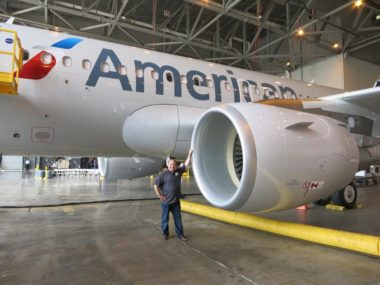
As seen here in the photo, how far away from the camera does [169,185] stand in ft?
15.3

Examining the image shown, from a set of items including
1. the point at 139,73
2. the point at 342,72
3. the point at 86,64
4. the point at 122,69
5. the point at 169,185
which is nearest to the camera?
the point at 169,185

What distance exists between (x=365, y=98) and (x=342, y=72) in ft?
48.5

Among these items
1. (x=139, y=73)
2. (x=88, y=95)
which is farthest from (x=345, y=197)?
(x=88, y=95)

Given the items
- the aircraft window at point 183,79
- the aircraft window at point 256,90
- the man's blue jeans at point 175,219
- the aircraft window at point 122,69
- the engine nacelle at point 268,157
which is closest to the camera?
the engine nacelle at point 268,157

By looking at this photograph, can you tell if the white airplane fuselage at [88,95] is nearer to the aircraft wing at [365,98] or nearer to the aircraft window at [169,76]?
the aircraft window at [169,76]

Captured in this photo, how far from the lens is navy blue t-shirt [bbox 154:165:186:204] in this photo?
461cm

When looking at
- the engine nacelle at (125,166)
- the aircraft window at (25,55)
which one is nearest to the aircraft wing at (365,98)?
the aircraft window at (25,55)

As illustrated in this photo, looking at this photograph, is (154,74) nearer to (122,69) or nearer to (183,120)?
(122,69)

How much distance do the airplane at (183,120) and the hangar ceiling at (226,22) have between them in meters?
7.53

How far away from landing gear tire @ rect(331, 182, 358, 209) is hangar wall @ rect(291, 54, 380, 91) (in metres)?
13.3

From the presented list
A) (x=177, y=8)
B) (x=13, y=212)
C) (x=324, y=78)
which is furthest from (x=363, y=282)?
(x=324, y=78)

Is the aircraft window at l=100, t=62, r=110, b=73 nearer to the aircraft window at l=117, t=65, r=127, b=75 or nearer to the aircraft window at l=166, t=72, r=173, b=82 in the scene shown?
the aircraft window at l=117, t=65, r=127, b=75

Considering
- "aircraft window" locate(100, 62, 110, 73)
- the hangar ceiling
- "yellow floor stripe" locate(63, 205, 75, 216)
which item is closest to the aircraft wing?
"aircraft window" locate(100, 62, 110, 73)

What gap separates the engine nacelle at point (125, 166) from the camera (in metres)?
9.25
